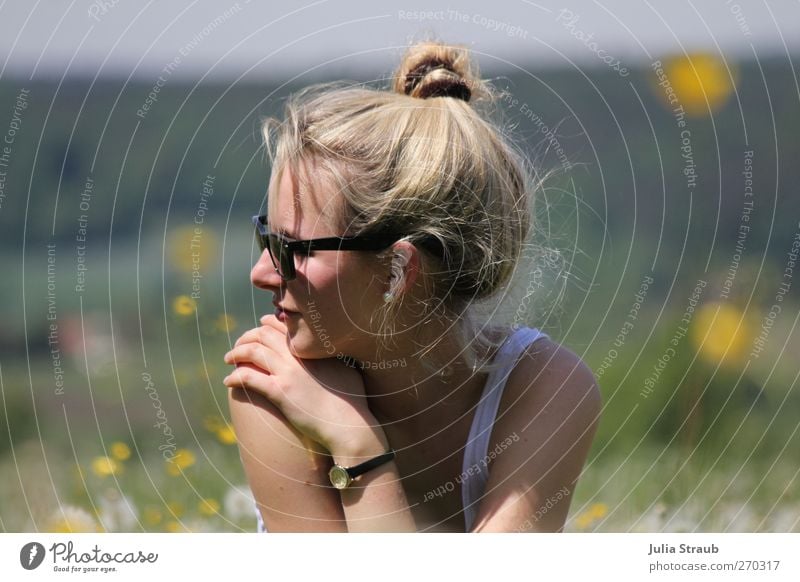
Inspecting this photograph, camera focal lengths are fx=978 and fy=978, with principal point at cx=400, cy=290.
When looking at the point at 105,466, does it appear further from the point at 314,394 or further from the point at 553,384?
the point at 553,384

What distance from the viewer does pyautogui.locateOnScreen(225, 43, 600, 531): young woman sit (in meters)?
1.62

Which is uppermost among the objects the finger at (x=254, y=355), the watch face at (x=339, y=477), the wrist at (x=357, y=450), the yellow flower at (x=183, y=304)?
the finger at (x=254, y=355)

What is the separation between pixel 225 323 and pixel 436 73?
962 mm

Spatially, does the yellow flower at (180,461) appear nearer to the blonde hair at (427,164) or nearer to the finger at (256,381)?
the finger at (256,381)

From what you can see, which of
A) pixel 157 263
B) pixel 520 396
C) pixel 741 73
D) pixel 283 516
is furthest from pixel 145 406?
pixel 741 73

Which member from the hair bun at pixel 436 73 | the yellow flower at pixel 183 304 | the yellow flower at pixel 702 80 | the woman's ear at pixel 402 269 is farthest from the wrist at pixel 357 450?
the yellow flower at pixel 702 80

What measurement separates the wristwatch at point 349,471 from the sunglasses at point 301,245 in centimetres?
34

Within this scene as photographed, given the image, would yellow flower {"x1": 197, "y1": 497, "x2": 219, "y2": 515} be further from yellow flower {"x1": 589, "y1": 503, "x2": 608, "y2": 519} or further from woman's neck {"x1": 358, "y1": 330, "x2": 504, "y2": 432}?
yellow flower {"x1": 589, "y1": 503, "x2": 608, "y2": 519}

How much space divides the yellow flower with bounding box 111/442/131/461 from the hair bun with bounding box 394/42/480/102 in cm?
126

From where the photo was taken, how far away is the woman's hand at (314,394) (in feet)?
5.47

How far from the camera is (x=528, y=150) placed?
1.83 m

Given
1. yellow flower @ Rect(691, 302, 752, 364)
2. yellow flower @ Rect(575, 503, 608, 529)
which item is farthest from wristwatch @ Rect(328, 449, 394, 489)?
yellow flower @ Rect(691, 302, 752, 364)

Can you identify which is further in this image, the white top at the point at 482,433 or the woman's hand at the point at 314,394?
the white top at the point at 482,433
